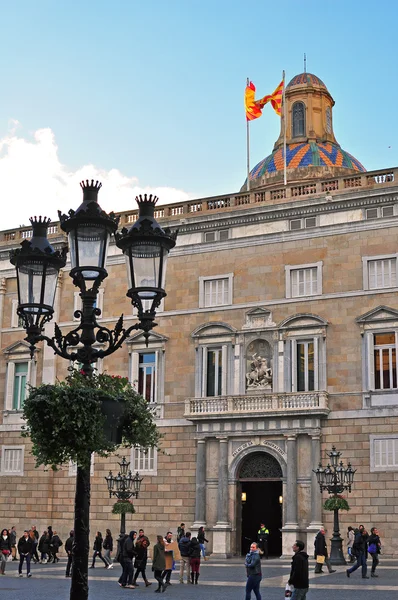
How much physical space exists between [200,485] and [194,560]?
1135cm

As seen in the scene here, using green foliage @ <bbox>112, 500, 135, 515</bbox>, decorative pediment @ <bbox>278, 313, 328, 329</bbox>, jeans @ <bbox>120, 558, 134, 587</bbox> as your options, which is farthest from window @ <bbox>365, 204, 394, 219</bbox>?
jeans @ <bbox>120, 558, 134, 587</bbox>

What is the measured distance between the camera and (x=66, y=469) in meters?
38.6

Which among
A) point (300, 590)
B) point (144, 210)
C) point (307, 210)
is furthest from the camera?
point (307, 210)

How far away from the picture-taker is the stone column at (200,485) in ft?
116

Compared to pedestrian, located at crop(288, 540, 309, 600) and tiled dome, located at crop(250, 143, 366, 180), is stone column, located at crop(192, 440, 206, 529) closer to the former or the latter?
pedestrian, located at crop(288, 540, 309, 600)

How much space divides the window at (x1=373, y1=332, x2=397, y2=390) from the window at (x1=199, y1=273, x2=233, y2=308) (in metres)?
6.92

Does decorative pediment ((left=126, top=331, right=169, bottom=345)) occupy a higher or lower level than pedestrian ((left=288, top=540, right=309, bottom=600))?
higher

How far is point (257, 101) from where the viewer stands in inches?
1711

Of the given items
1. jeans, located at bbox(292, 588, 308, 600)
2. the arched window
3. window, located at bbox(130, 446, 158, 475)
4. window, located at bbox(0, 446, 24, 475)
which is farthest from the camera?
the arched window

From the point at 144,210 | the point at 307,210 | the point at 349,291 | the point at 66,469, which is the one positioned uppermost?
the point at 307,210

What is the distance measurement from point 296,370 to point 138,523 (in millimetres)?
9377

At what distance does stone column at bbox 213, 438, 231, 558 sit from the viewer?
34.5 metres

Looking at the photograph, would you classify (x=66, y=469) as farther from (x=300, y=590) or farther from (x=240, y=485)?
(x=300, y=590)

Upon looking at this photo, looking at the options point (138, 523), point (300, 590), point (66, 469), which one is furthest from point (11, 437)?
point (300, 590)
